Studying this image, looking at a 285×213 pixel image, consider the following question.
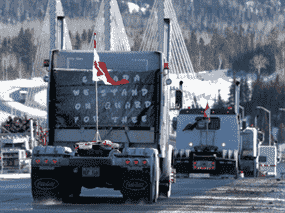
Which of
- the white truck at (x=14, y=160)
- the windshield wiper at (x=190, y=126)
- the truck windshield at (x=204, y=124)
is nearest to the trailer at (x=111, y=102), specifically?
the truck windshield at (x=204, y=124)

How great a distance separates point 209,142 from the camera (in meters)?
29.2

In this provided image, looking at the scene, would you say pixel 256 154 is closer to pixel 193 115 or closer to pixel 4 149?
pixel 193 115

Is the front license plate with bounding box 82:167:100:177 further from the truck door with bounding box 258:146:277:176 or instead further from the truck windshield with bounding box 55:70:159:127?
the truck door with bounding box 258:146:277:176

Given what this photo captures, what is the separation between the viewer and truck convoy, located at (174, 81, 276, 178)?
27969 millimetres

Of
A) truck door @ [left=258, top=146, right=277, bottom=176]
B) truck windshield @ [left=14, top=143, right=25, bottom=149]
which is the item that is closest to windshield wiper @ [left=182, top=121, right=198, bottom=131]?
truck door @ [left=258, top=146, right=277, bottom=176]

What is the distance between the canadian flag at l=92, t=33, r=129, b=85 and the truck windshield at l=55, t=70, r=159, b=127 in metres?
0.10

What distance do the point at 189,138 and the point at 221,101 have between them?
16331 centimetres

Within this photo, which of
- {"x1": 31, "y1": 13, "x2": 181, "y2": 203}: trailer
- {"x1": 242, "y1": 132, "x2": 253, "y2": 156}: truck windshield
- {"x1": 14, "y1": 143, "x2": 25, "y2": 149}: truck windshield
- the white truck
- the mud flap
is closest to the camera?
the mud flap

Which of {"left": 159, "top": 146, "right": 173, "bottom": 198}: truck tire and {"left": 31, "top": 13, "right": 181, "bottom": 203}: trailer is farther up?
{"left": 31, "top": 13, "right": 181, "bottom": 203}: trailer

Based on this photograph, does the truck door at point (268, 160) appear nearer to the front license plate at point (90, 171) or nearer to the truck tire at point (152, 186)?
the truck tire at point (152, 186)

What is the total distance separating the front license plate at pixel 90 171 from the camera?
13.8 m

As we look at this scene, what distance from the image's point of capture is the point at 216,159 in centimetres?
2803

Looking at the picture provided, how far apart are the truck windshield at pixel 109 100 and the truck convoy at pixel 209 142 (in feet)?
42.3

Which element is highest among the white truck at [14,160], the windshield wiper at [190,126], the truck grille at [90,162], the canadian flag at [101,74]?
the canadian flag at [101,74]
